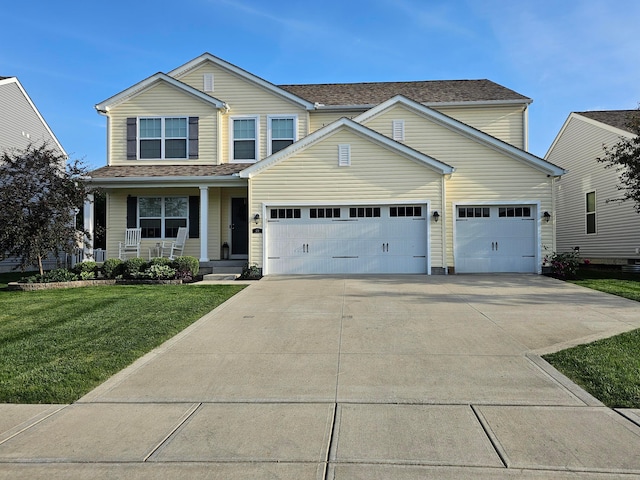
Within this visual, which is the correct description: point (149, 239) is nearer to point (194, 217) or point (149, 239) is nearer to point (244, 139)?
point (194, 217)

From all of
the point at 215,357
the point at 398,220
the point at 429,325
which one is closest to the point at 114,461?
the point at 215,357

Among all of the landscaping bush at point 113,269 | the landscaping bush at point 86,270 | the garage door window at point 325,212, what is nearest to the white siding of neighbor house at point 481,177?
the garage door window at point 325,212

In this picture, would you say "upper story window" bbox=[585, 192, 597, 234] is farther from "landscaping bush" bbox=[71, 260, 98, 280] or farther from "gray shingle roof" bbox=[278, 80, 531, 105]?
"landscaping bush" bbox=[71, 260, 98, 280]

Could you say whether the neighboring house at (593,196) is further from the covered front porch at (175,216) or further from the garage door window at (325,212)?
the covered front porch at (175,216)

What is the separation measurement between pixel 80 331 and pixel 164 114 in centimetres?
1197

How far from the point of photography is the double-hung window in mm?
17438

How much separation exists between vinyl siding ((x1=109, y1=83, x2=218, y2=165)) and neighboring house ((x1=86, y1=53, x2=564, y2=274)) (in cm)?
4

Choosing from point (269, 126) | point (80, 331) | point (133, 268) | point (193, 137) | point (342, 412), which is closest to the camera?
point (342, 412)

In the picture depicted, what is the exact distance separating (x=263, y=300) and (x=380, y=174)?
22.2ft

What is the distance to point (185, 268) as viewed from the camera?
13.9m

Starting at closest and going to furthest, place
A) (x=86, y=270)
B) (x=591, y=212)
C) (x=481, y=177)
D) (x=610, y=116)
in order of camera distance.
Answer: (x=86, y=270) < (x=481, y=177) < (x=610, y=116) < (x=591, y=212)

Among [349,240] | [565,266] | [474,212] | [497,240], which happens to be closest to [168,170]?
[349,240]

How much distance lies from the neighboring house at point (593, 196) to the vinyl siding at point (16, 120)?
23.8 m

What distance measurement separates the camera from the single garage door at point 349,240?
1512 centimetres
